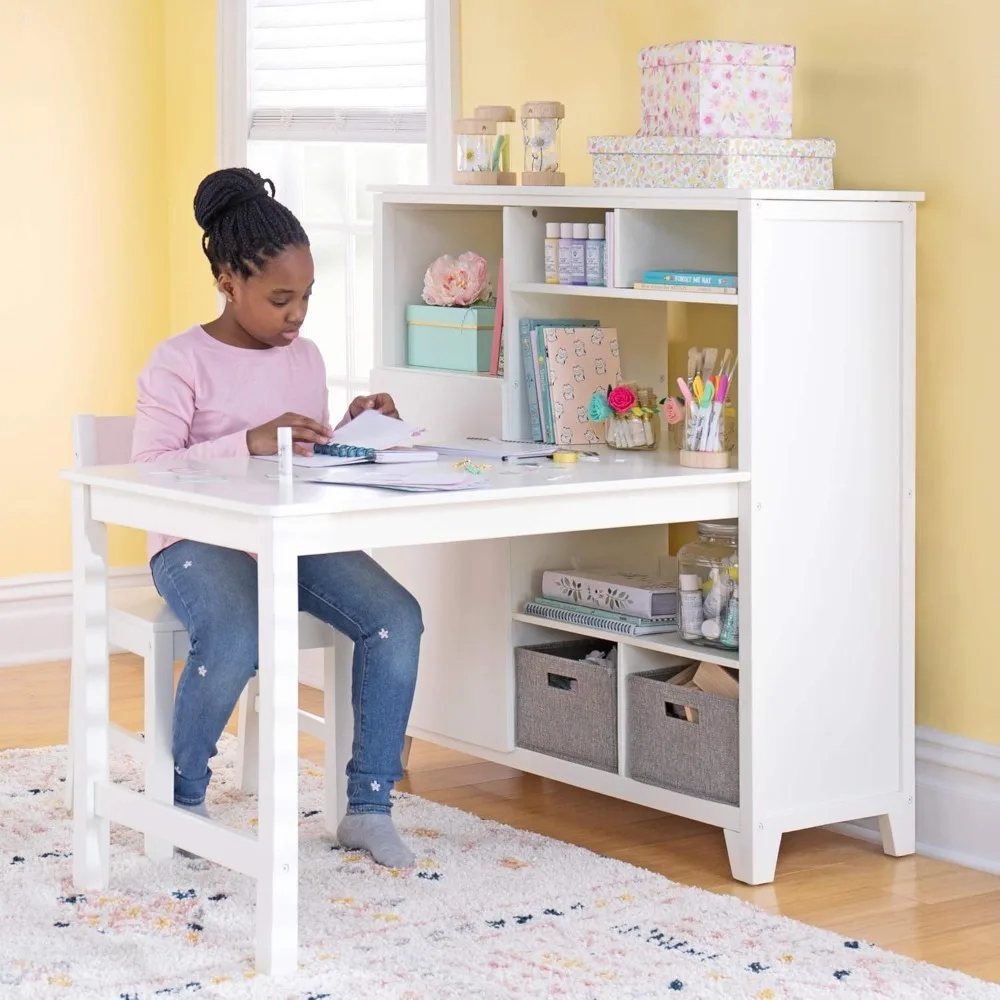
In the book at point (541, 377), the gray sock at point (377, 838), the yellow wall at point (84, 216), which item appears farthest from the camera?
the yellow wall at point (84, 216)

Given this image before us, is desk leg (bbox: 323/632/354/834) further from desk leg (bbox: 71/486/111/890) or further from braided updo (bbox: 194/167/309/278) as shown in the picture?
braided updo (bbox: 194/167/309/278)

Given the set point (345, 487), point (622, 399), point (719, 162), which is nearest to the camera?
point (345, 487)

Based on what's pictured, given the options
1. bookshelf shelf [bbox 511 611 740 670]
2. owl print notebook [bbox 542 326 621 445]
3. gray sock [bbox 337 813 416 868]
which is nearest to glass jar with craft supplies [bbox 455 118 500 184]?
owl print notebook [bbox 542 326 621 445]

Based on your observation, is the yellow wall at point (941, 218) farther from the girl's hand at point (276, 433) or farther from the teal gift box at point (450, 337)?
the girl's hand at point (276, 433)

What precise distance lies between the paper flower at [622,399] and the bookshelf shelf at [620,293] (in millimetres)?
153

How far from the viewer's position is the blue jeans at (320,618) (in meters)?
2.56

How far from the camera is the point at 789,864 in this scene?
9.04 ft

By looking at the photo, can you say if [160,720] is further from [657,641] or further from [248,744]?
[657,641]

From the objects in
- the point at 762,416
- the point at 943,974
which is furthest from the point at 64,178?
the point at 943,974

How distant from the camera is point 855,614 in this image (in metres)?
2.77

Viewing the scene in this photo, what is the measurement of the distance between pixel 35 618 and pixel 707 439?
7.45 ft

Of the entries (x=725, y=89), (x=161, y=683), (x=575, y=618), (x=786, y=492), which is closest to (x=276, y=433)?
(x=161, y=683)

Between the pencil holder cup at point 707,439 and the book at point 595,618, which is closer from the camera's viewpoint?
the pencil holder cup at point 707,439

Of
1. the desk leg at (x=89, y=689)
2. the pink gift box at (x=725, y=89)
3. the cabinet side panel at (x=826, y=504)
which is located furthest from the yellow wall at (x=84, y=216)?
the cabinet side panel at (x=826, y=504)
